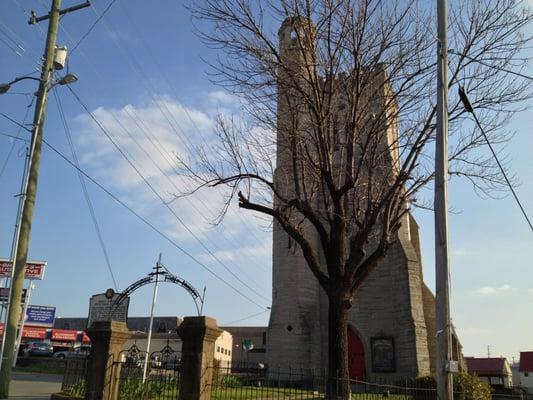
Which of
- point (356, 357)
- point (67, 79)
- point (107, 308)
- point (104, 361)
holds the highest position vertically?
point (67, 79)

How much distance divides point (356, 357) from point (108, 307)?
1354 cm

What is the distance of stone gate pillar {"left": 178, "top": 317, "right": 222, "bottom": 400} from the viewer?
29.9 feet

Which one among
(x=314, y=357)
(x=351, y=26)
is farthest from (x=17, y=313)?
(x=314, y=357)

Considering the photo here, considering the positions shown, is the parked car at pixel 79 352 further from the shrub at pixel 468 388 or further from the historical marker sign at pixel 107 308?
the shrub at pixel 468 388

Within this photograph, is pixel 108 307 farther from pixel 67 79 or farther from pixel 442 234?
pixel 442 234

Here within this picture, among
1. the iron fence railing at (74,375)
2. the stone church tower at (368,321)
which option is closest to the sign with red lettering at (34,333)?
the stone church tower at (368,321)

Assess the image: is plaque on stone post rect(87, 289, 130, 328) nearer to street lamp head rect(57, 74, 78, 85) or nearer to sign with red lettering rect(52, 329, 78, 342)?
street lamp head rect(57, 74, 78, 85)

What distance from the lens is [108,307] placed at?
90.7 feet

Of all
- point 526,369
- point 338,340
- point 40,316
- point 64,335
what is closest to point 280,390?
point 338,340

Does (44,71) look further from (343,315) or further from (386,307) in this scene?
(386,307)

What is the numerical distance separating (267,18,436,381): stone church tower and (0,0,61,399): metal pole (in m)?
15.3

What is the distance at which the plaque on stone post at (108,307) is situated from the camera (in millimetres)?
26875

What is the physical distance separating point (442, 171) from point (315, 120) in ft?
16.3

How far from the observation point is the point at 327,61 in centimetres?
1291
